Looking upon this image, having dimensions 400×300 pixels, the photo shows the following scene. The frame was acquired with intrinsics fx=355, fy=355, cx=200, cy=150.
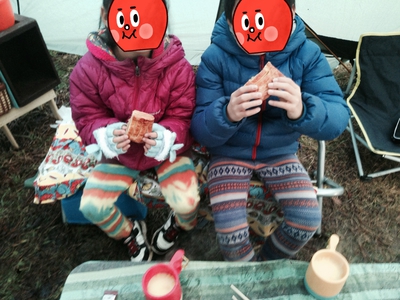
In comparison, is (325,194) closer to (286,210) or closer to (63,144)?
(286,210)

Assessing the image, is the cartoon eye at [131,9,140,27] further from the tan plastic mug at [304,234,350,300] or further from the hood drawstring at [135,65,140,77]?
the tan plastic mug at [304,234,350,300]

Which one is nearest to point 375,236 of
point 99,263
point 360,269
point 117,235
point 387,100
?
point 387,100

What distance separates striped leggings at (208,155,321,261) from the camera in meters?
1.33

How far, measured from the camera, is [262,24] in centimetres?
117

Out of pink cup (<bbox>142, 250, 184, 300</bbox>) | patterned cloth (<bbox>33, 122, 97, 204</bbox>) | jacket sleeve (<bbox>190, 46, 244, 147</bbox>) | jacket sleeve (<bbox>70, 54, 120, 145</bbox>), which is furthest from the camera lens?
patterned cloth (<bbox>33, 122, 97, 204</bbox>)

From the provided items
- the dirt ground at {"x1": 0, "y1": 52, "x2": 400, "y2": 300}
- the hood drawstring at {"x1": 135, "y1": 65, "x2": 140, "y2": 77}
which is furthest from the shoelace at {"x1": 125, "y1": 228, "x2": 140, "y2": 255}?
the hood drawstring at {"x1": 135, "y1": 65, "x2": 140, "y2": 77}

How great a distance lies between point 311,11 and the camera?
194 centimetres

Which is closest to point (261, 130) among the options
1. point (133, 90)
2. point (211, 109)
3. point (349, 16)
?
point (211, 109)

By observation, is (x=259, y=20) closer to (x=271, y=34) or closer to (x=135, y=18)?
(x=271, y=34)

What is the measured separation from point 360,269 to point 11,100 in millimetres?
1915

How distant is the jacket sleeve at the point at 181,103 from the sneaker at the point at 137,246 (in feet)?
1.50

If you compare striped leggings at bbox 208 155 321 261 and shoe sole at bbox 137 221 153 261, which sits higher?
striped leggings at bbox 208 155 321 261

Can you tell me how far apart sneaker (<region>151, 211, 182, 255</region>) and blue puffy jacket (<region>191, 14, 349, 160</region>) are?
1.44 feet

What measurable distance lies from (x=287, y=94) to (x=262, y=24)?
0.25 m
